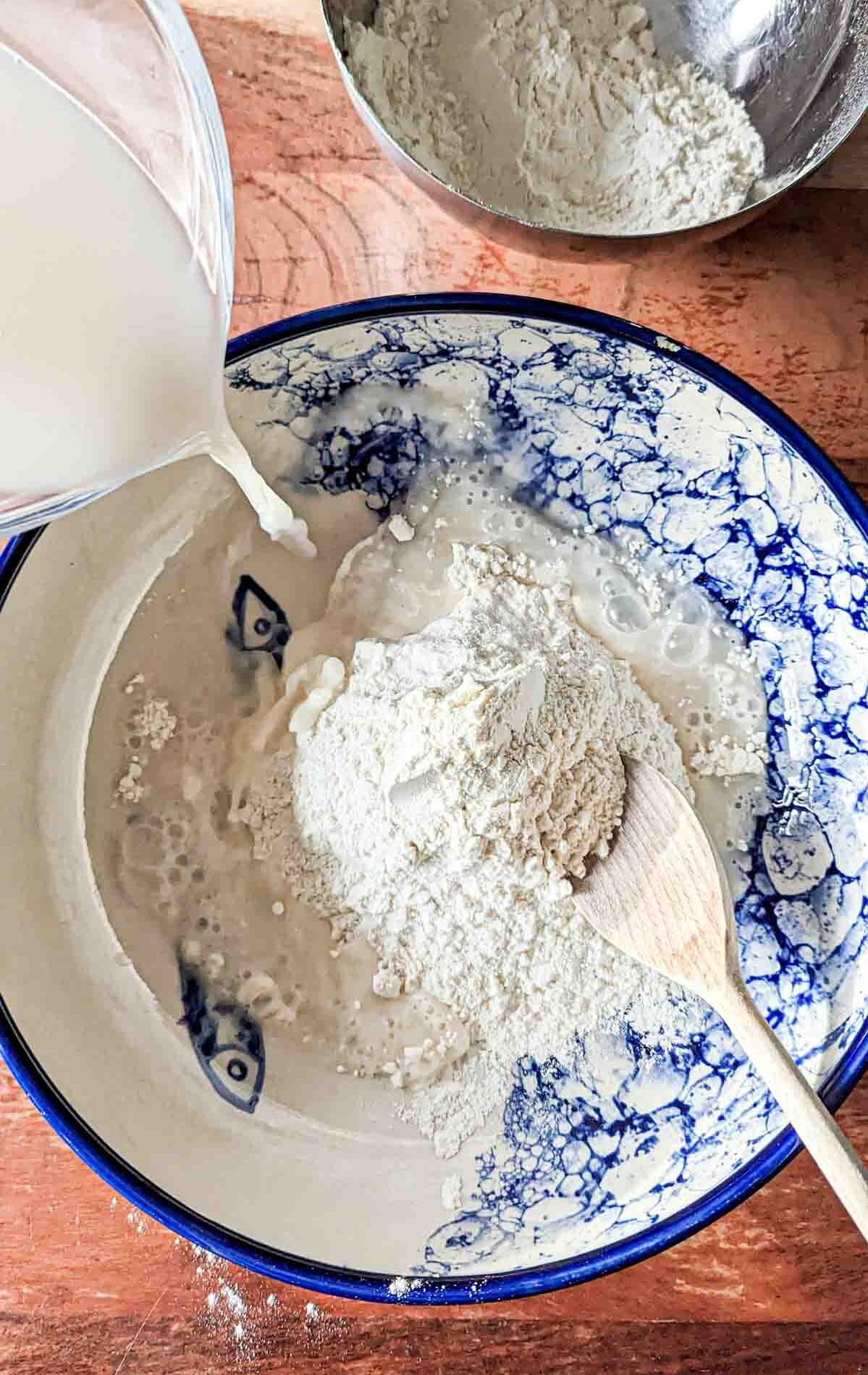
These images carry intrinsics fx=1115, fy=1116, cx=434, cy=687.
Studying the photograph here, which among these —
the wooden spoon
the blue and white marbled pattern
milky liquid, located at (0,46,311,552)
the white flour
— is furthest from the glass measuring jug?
the wooden spoon

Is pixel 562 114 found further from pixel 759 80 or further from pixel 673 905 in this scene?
pixel 673 905

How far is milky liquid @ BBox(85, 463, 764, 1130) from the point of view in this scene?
0.73 m

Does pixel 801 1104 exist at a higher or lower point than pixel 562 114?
lower

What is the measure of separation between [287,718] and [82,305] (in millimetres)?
293

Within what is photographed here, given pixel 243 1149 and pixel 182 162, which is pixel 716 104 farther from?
pixel 243 1149

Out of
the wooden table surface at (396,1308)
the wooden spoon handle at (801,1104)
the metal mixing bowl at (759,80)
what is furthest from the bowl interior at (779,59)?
the wooden spoon handle at (801,1104)

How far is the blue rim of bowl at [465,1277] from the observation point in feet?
2.03

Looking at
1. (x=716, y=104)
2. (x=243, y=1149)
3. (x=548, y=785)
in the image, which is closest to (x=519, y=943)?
(x=548, y=785)

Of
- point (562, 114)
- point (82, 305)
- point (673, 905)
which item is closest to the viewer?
point (82, 305)

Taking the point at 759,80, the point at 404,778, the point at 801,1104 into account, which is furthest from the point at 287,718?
the point at 759,80

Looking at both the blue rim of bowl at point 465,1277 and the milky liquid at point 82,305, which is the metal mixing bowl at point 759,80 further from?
the milky liquid at point 82,305

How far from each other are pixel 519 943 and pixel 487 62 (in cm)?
59

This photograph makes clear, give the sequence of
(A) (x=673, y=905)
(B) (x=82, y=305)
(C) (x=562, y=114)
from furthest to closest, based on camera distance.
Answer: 1. (C) (x=562, y=114)
2. (A) (x=673, y=905)
3. (B) (x=82, y=305)

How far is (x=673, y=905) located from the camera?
0.66 metres
